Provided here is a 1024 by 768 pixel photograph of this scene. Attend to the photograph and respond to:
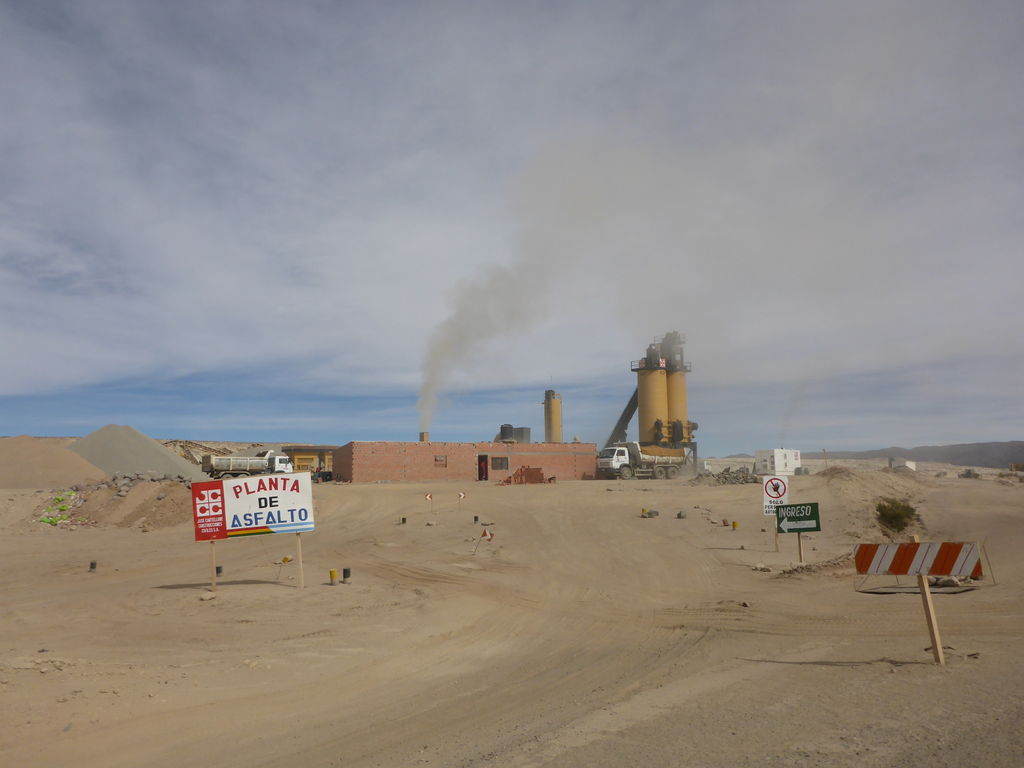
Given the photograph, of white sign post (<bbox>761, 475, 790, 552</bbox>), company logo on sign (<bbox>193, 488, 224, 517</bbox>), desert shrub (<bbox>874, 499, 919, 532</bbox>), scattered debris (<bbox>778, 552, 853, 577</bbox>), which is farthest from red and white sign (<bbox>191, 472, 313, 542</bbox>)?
desert shrub (<bbox>874, 499, 919, 532</bbox>)

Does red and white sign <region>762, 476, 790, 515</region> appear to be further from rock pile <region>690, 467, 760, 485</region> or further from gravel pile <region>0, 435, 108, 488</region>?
gravel pile <region>0, 435, 108, 488</region>

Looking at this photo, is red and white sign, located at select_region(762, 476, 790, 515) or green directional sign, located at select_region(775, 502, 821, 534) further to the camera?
red and white sign, located at select_region(762, 476, 790, 515)

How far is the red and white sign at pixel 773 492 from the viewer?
20.9 m

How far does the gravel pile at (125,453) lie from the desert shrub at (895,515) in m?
45.2

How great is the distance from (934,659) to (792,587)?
7479mm

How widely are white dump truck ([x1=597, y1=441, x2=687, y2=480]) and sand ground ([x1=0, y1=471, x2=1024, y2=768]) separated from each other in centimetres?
3014

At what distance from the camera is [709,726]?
6.91m

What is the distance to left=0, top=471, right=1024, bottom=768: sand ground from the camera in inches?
266

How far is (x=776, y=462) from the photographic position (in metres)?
60.7

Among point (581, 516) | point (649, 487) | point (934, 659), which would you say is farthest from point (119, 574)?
point (649, 487)

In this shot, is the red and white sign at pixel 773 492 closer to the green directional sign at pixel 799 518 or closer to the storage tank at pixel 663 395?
the green directional sign at pixel 799 518

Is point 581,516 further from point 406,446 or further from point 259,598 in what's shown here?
point 406,446

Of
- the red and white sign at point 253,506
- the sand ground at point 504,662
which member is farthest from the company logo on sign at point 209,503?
the sand ground at point 504,662

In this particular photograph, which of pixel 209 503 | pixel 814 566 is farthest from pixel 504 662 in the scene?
pixel 814 566
